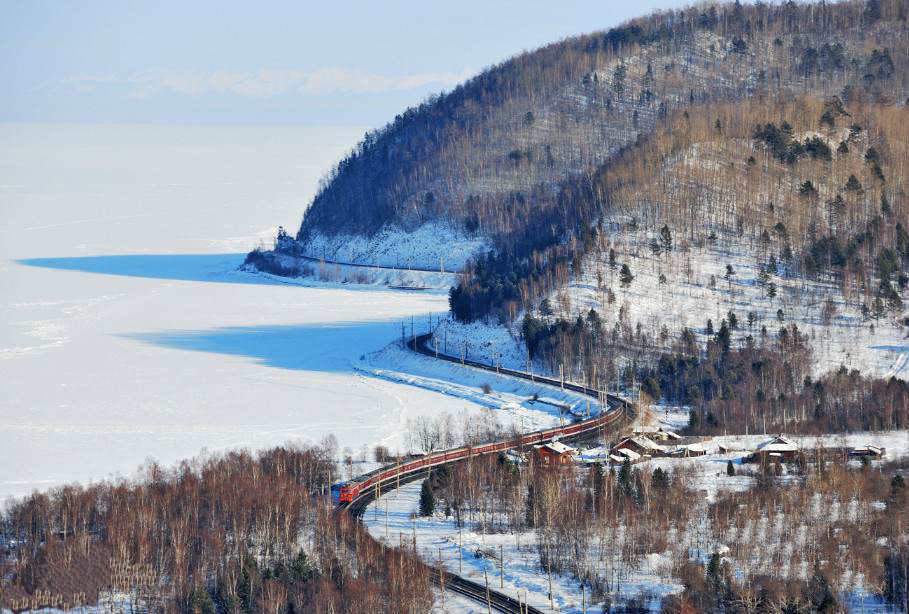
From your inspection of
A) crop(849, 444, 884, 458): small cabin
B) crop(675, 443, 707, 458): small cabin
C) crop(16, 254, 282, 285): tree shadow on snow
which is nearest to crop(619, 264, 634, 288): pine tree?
crop(675, 443, 707, 458): small cabin

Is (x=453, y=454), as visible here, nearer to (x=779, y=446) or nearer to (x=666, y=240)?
(x=779, y=446)

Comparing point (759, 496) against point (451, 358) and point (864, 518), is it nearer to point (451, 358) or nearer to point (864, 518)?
point (864, 518)

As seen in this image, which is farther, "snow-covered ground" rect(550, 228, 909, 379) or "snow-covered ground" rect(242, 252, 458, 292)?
"snow-covered ground" rect(242, 252, 458, 292)

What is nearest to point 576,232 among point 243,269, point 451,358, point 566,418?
point 451,358

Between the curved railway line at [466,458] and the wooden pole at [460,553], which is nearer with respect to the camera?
the curved railway line at [466,458]

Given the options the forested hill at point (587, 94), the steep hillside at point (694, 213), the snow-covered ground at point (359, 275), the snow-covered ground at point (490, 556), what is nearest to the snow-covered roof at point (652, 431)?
the steep hillside at point (694, 213)

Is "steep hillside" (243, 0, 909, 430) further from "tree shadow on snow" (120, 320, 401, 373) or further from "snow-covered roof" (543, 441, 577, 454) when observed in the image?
"snow-covered roof" (543, 441, 577, 454)

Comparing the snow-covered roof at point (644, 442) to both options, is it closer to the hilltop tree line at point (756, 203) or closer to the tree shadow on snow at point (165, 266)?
the hilltop tree line at point (756, 203)

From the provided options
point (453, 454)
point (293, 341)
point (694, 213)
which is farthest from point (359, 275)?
point (453, 454)
